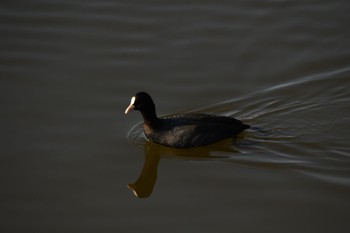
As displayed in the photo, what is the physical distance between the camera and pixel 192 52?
408 inches

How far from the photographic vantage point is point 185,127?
27.1 ft

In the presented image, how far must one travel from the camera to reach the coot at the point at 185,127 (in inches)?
324

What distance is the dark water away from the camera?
→ 22.9 ft

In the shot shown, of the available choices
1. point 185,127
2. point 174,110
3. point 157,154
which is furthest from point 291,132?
point 157,154

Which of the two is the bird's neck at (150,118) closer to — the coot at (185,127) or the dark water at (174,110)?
the coot at (185,127)

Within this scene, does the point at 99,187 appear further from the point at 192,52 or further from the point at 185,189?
the point at 192,52

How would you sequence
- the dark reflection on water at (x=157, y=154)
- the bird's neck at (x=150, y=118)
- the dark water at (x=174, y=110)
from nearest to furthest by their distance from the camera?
the dark water at (x=174, y=110) < the dark reflection on water at (x=157, y=154) < the bird's neck at (x=150, y=118)

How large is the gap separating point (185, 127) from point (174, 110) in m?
0.83

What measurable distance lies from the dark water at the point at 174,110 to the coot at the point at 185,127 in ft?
0.61

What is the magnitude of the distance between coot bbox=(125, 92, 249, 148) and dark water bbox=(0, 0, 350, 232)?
19cm

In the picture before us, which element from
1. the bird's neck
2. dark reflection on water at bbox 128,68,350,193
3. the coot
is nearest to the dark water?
dark reflection on water at bbox 128,68,350,193

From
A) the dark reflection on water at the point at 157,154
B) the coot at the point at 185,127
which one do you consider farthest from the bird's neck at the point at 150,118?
the dark reflection on water at the point at 157,154

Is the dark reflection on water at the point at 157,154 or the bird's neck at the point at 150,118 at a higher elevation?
the bird's neck at the point at 150,118

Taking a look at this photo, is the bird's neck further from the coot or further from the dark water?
the dark water
